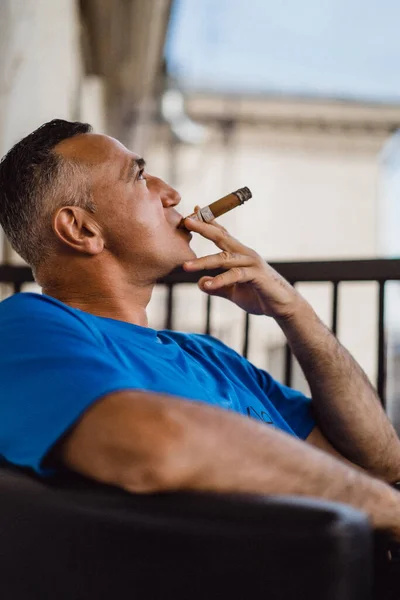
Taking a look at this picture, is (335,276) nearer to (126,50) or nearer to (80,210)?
(80,210)

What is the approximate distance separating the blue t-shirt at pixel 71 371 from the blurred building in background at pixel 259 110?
2.01 meters

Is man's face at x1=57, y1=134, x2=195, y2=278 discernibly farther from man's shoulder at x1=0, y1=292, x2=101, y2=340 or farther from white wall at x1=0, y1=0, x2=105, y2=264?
white wall at x1=0, y1=0, x2=105, y2=264

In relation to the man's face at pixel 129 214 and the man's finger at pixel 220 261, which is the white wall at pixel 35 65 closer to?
the man's face at pixel 129 214

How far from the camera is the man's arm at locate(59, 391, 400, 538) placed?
64 cm

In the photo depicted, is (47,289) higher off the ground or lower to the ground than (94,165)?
lower

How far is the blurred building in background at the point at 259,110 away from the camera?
5.45 metres

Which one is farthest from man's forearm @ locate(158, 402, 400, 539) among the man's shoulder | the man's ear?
the man's ear

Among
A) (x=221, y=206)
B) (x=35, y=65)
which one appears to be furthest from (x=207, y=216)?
(x=35, y=65)

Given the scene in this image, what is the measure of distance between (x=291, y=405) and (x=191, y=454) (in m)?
0.82

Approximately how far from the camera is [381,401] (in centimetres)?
150

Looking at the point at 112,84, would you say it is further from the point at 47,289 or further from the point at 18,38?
the point at 47,289

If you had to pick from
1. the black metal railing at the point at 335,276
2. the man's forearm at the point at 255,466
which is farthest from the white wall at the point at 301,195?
the man's forearm at the point at 255,466

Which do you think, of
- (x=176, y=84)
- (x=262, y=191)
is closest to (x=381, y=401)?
Answer: (x=176, y=84)

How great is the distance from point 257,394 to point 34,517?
777mm
